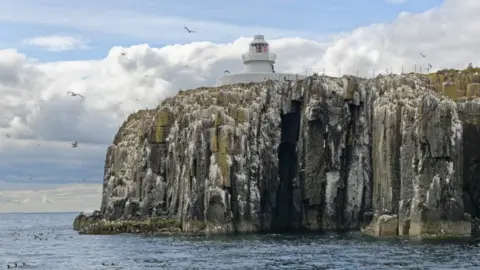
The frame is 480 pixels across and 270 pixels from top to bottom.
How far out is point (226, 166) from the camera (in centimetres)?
15075

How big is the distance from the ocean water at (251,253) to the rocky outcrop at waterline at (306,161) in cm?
1103

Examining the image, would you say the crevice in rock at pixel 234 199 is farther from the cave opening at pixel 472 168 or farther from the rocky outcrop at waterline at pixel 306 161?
the cave opening at pixel 472 168

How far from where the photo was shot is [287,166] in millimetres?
173000

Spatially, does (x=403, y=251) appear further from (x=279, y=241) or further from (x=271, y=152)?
(x=271, y=152)

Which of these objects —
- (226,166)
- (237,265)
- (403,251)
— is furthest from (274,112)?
(237,265)

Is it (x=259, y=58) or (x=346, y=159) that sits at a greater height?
(x=259, y=58)

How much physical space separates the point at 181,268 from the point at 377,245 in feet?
116

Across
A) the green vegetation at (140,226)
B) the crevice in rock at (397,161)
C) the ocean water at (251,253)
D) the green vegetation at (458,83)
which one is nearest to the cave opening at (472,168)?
the green vegetation at (458,83)

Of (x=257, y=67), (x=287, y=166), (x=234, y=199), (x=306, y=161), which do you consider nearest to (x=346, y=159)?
(x=306, y=161)

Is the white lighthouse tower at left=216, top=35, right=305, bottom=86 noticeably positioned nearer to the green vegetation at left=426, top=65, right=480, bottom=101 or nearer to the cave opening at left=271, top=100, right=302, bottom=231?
the cave opening at left=271, top=100, right=302, bottom=231

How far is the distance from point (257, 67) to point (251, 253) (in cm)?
8733

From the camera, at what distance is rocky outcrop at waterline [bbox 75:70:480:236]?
135375 mm

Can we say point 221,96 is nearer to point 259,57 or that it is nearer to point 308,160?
point 308,160

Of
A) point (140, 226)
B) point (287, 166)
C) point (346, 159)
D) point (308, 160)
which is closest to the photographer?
point (140, 226)
